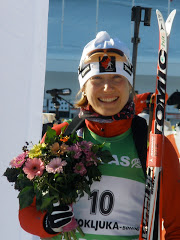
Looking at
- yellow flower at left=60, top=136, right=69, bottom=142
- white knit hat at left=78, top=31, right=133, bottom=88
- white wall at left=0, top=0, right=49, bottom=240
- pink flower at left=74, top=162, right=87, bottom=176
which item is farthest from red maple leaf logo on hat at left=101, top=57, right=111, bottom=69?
white wall at left=0, top=0, right=49, bottom=240

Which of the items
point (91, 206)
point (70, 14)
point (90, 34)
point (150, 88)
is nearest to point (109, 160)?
point (91, 206)

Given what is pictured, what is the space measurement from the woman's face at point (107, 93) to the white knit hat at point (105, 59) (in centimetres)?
3

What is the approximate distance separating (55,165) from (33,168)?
0.31 feet

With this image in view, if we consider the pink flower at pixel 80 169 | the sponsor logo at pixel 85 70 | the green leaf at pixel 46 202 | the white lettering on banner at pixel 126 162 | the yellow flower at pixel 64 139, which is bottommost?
the green leaf at pixel 46 202

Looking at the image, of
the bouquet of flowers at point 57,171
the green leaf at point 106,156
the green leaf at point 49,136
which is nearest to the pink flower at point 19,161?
the bouquet of flowers at point 57,171

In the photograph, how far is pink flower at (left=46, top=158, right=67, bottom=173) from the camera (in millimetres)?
1571

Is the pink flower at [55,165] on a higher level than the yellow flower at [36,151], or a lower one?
lower

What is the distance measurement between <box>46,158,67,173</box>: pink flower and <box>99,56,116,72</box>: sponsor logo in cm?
51

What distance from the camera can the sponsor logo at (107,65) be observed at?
1.84 m

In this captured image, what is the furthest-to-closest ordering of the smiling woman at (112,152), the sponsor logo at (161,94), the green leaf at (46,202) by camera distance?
1. the sponsor logo at (161,94)
2. the smiling woman at (112,152)
3. the green leaf at (46,202)

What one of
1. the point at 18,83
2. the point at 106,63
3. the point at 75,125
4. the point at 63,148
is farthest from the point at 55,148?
the point at 18,83

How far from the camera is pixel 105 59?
1854 mm

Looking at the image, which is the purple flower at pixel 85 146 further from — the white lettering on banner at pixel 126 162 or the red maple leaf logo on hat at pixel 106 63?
the red maple leaf logo on hat at pixel 106 63

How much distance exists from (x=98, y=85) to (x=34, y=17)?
726 mm
